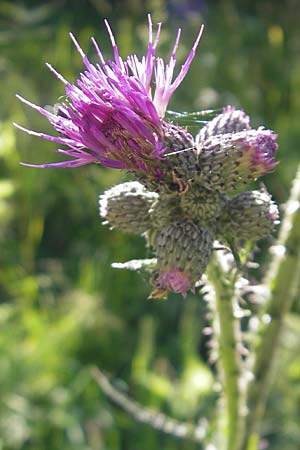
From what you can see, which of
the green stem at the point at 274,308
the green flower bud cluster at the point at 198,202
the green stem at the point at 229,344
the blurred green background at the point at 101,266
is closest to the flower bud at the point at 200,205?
the green flower bud cluster at the point at 198,202

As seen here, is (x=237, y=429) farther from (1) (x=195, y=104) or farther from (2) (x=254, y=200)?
(1) (x=195, y=104)

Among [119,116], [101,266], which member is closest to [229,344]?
[119,116]

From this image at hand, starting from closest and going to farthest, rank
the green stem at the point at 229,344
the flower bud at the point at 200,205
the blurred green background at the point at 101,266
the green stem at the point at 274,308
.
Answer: the flower bud at the point at 200,205 → the green stem at the point at 229,344 → the green stem at the point at 274,308 → the blurred green background at the point at 101,266

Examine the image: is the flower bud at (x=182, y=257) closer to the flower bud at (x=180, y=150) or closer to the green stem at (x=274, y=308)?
the flower bud at (x=180, y=150)

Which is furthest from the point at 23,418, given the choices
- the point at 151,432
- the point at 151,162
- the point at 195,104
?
the point at 195,104

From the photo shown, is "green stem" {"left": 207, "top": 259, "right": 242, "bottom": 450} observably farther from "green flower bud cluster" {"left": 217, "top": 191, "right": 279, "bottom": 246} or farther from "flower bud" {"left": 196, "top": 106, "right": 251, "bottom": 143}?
"flower bud" {"left": 196, "top": 106, "right": 251, "bottom": 143}
